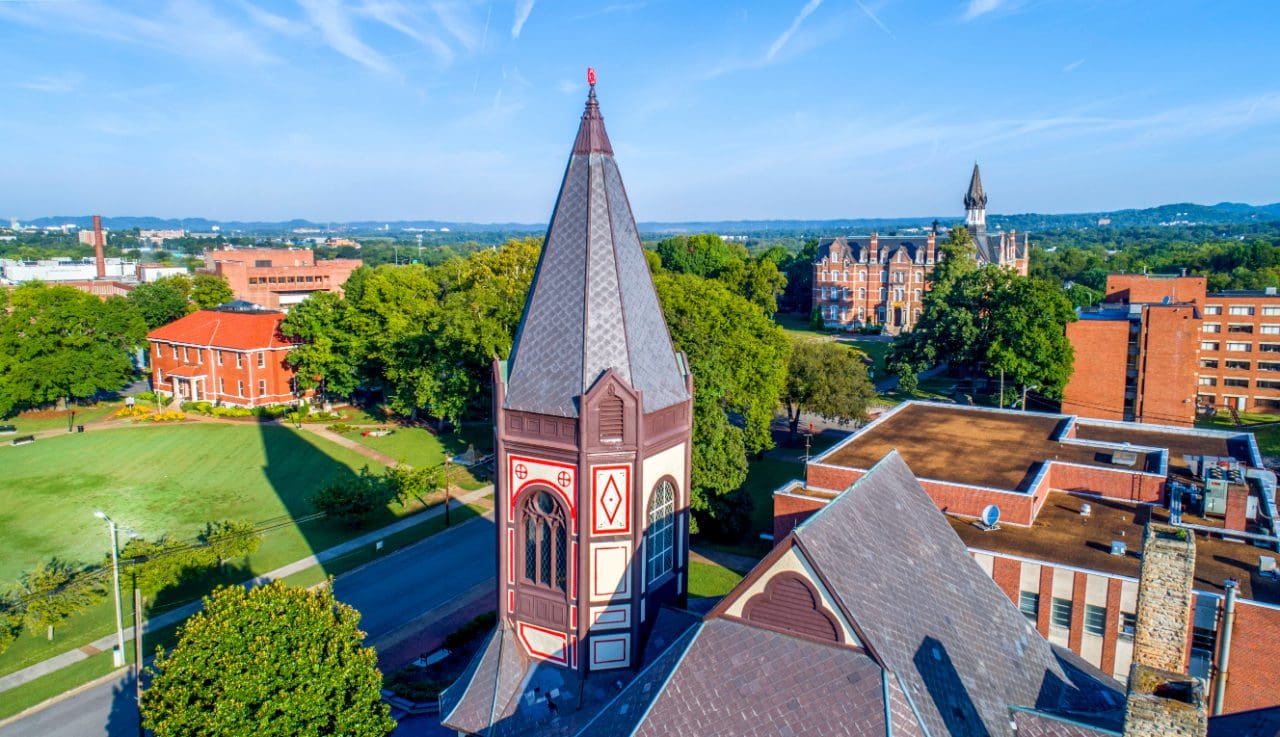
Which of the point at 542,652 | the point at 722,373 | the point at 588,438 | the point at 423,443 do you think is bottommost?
the point at 423,443

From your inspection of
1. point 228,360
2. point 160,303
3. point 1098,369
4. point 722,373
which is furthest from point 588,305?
point 160,303

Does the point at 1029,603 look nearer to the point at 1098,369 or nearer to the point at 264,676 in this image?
the point at 264,676

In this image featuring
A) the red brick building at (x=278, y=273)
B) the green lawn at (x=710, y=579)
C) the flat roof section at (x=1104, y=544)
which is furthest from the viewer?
the red brick building at (x=278, y=273)

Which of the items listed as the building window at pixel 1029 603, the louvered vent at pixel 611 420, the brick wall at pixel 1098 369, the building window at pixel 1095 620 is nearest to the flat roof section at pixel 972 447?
the building window at pixel 1029 603

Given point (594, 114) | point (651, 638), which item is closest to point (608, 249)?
point (594, 114)

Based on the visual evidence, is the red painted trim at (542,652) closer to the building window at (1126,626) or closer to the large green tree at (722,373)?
the building window at (1126,626)

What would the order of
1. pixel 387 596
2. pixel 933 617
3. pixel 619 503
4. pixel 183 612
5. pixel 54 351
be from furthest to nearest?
pixel 54 351 → pixel 387 596 → pixel 183 612 → pixel 619 503 → pixel 933 617
